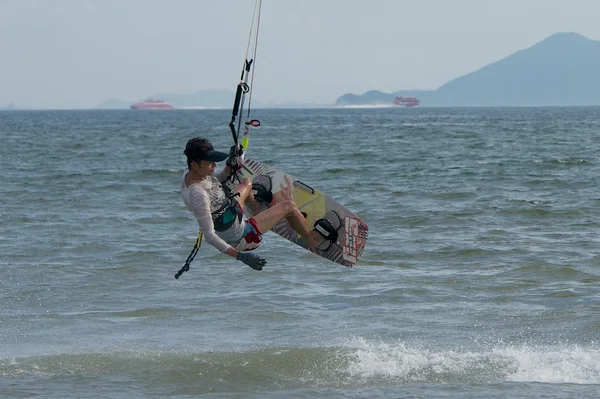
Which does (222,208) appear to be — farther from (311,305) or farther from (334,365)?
(311,305)

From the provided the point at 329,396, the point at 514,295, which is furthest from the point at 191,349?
the point at 514,295

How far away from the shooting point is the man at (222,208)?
26.0 feet

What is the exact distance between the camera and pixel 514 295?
462 inches

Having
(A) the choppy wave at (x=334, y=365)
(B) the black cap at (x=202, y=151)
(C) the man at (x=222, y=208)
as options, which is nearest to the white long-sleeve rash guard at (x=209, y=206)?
(C) the man at (x=222, y=208)

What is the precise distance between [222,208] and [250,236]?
0.45 metres

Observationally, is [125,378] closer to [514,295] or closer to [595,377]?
[595,377]

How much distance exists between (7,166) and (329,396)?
28.1 metres

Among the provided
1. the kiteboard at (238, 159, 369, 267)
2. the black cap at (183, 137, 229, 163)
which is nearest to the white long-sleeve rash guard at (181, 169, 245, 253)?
the black cap at (183, 137, 229, 163)

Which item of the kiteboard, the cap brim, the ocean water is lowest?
the ocean water

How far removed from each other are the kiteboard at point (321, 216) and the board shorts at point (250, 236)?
1412 mm

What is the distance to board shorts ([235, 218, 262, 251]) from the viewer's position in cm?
861

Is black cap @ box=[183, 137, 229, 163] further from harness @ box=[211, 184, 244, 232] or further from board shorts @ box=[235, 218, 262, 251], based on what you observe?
board shorts @ box=[235, 218, 262, 251]

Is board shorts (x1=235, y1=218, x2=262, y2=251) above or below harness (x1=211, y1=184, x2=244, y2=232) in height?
below

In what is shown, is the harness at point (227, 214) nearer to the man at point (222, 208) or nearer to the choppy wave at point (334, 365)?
the man at point (222, 208)
